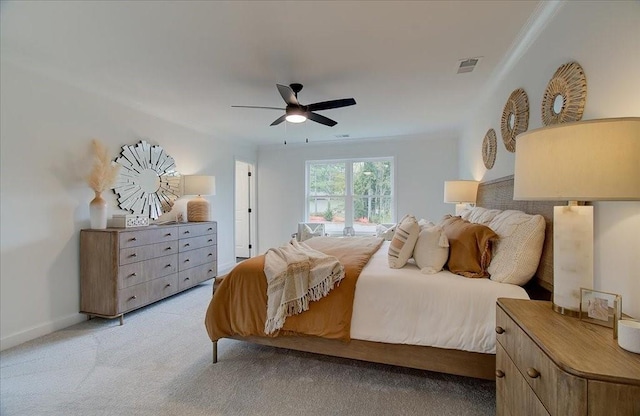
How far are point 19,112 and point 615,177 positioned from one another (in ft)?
13.3

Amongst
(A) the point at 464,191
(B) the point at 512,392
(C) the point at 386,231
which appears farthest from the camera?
(C) the point at 386,231

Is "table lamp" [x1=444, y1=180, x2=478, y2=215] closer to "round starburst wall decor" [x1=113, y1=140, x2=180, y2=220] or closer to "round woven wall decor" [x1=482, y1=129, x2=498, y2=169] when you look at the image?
"round woven wall decor" [x1=482, y1=129, x2=498, y2=169]

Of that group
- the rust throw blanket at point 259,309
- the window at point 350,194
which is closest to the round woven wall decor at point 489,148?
the rust throw blanket at point 259,309

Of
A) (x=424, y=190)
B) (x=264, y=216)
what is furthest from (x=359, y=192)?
(x=264, y=216)

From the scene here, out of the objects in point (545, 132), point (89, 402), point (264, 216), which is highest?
point (545, 132)

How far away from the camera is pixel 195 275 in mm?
4020

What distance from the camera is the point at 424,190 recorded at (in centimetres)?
533

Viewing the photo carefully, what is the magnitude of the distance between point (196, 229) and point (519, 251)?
371 cm

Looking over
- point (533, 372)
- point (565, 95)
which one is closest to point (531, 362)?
point (533, 372)

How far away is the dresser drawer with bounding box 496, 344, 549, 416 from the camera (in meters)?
1.06

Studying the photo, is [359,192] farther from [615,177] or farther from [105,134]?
[615,177]

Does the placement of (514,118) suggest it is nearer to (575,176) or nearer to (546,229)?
(546,229)

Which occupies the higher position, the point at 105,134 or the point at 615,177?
the point at 105,134

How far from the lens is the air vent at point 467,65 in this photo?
2512mm
